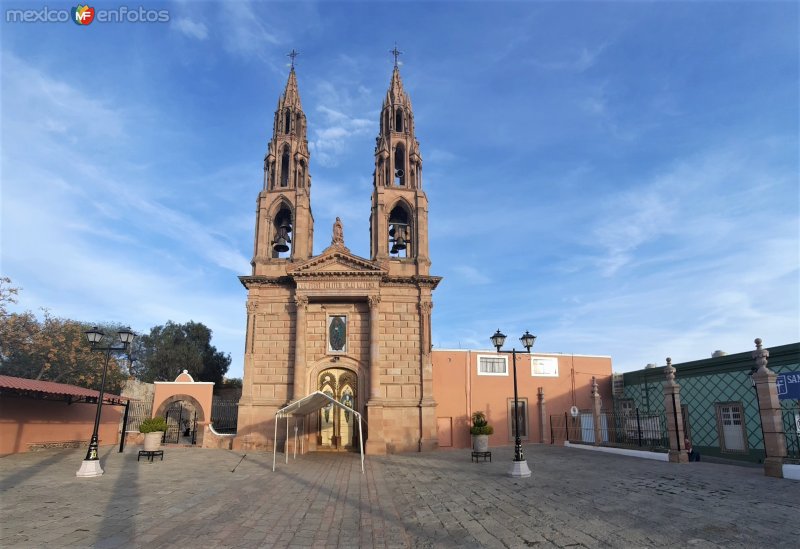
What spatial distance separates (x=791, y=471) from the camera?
13.0m

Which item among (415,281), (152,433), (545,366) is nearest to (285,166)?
(415,281)

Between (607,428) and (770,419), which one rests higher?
(770,419)

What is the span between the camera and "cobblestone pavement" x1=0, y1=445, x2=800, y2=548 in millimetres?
8188

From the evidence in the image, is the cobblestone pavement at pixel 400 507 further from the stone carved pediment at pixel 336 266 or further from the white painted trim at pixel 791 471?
the stone carved pediment at pixel 336 266

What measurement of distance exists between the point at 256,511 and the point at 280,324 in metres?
15.4

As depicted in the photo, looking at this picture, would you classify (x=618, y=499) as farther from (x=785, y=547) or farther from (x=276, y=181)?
(x=276, y=181)

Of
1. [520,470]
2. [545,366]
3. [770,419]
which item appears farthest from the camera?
[545,366]

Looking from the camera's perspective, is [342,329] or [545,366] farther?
[545,366]

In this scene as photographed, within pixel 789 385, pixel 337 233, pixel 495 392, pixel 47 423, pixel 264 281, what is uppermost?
pixel 337 233

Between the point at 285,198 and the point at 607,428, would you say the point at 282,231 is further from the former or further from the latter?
the point at 607,428

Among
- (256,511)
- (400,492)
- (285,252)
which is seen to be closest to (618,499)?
(400,492)

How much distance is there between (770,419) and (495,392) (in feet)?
48.1

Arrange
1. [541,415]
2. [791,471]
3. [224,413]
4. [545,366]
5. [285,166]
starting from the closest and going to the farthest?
[791,471] < [224,413] < [541,415] < [545,366] < [285,166]

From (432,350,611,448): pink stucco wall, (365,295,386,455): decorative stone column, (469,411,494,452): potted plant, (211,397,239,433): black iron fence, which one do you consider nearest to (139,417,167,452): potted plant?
(211,397,239,433): black iron fence
